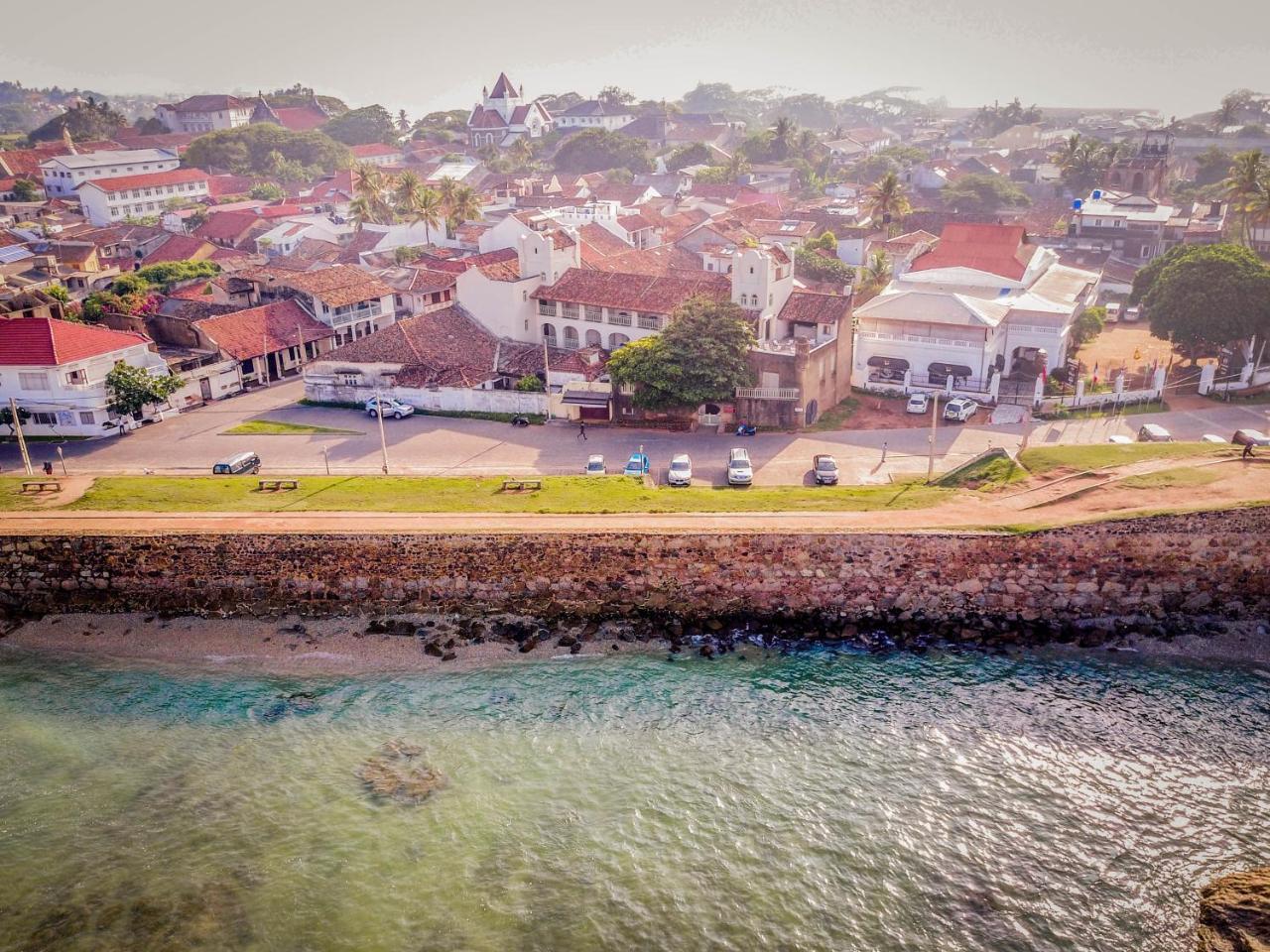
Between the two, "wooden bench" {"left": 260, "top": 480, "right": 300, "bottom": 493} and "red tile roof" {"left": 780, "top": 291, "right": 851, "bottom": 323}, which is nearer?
"wooden bench" {"left": 260, "top": 480, "right": 300, "bottom": 493}

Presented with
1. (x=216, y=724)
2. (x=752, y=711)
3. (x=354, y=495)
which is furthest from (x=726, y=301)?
(x=216, y=724)

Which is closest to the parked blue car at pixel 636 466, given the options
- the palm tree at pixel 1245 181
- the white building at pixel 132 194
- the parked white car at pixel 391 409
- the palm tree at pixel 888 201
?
the parked white car at pixel 391 409

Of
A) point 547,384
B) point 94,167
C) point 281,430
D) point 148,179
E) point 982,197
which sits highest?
point 94,167

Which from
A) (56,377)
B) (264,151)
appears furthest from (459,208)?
(264,151)

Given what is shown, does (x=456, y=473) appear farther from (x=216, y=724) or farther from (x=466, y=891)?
(x=466, y=891)

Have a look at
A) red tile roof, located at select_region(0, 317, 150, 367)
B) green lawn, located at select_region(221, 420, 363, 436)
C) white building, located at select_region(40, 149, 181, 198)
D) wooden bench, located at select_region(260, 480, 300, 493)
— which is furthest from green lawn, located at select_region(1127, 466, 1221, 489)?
white building, located at select_region(40, 149, 181, 198)

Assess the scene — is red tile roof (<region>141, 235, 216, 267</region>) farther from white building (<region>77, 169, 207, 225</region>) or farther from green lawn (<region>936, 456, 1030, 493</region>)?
green lawn (<region>936, 456, 1030, 493</region>)

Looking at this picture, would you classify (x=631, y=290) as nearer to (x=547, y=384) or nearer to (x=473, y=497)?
(x=547, y=384)
